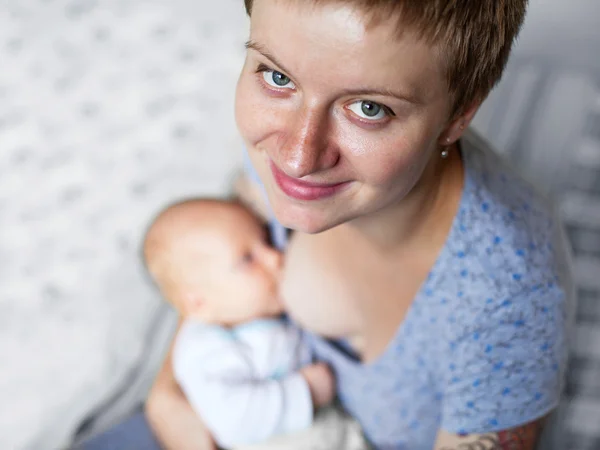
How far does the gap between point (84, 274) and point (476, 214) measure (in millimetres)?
821

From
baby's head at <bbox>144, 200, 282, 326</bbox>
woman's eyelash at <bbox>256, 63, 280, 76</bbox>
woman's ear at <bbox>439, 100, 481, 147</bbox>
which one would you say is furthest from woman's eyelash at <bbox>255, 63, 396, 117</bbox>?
baby's head at <bbox>144, 200, 282, 326</bbox>

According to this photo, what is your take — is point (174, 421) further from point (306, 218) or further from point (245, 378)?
point (306, 218)

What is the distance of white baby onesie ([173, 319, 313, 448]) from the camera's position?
1158 mm

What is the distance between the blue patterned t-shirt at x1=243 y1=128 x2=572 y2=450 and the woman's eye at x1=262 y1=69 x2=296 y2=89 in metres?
0.31

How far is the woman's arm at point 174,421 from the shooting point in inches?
48.4

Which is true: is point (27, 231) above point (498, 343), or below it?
below

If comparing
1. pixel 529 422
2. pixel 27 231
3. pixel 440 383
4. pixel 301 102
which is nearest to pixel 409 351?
pixel 440 383

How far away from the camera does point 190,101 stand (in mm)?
1606

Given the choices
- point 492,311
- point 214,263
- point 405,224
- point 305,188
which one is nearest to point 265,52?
point 305,188

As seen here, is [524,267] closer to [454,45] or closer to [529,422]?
[529,422]

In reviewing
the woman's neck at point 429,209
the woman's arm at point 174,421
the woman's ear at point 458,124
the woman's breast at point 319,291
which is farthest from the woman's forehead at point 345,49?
the woman's arm at point 174,421

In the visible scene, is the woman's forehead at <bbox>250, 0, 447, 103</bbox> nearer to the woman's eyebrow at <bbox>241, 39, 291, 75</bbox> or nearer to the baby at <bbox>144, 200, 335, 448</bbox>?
the woman's eyebrow at <bbox>241, 39, 291, 75</bbox>

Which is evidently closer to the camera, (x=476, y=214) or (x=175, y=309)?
(x=476, y=214)

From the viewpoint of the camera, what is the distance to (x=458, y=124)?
823 millimetres
